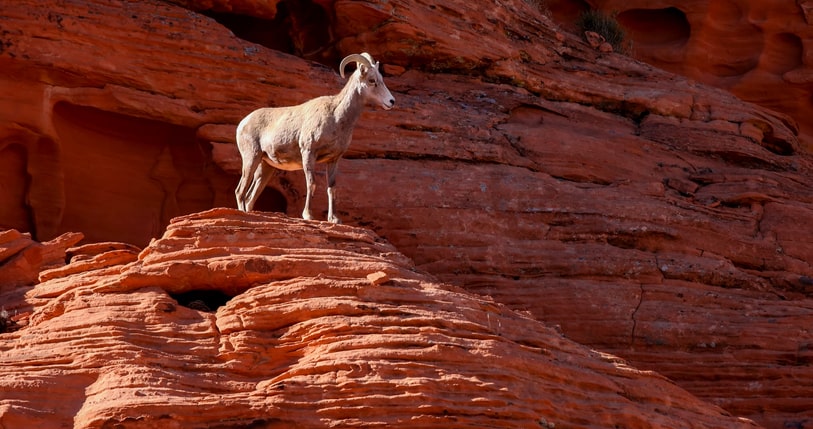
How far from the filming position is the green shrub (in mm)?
20562

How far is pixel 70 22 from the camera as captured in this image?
15.1 metres

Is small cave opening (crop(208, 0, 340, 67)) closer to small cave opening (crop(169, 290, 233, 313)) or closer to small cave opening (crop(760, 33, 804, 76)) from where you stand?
small cave opening (crop(169, 290, 233, 313))

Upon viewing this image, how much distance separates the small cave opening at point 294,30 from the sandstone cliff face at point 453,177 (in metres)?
0.04

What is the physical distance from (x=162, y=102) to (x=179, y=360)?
5532mm

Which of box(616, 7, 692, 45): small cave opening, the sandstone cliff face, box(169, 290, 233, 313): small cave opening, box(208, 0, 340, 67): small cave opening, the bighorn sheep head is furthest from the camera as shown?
box(616, 7, 692, 45): small cave opening

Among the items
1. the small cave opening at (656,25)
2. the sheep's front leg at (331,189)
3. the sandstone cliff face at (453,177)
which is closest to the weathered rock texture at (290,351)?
the sheep's front leg at (331,189)

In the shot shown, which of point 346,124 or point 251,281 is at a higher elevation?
point 346,124

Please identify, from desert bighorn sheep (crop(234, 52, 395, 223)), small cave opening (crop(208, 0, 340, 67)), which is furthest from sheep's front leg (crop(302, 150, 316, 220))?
small cave opening (crop(208, 0, 340, 67))

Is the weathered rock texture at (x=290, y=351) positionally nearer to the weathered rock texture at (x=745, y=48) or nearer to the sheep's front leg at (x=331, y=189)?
the sheep's front leg at (x=331, y=189)

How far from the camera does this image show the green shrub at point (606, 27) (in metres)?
20.6

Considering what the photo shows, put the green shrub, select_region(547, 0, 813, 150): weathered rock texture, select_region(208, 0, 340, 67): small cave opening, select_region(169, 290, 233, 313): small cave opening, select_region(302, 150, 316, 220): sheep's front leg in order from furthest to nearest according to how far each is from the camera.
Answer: select_region(547, 0, 813, 150): weathered rock texture → the green shrub → select_region(208, 0, 340, 67): small cave opening → select_region(302, 150, 316, 220): sheep's front leg → select_region(169, 290, 233, 313): small cave opening

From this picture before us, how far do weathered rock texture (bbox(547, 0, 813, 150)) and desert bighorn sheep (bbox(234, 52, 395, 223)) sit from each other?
9.90 meters

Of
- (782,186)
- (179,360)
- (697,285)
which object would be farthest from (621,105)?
(179,360)

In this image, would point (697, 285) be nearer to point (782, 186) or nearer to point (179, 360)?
point (782, 186)
